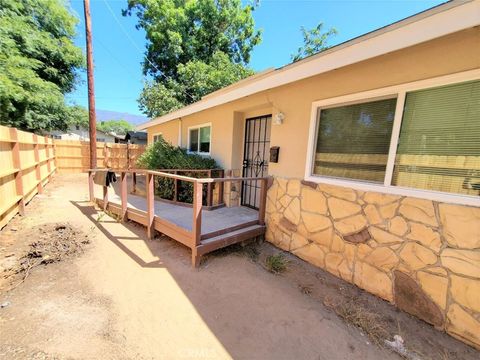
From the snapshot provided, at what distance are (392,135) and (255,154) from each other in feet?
9.62

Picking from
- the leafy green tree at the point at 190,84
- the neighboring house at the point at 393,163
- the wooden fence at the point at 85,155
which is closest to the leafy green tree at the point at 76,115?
the wooden fence at the point at 85,155

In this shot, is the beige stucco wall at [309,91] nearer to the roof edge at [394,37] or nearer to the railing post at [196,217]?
the roof edge at [394,37]

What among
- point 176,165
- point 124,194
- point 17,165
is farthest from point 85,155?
point 124,194

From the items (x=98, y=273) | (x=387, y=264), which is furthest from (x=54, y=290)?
(x=387, y=264)

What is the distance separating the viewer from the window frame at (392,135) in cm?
209

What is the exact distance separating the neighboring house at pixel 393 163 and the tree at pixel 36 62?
11.2 metres

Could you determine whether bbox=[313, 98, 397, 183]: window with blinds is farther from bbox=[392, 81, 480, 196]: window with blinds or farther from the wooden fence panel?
the wooden fence panel

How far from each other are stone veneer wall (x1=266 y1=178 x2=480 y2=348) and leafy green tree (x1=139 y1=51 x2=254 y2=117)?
1217cm

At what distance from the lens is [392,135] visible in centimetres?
253

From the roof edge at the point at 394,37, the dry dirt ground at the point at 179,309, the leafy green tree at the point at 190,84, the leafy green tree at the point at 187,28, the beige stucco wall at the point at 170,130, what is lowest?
the dry dirt ground at the point at 179,309

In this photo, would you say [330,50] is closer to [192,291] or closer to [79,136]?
[192,291]

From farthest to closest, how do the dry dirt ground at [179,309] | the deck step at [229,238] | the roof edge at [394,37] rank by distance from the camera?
the deck step at [229,238] < the dry dirt ground at [179,309] < the roof edge at [394,37]

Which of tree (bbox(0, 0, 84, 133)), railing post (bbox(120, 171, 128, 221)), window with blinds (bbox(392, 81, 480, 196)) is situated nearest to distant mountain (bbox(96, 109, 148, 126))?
tree (bbox(0, 0, 84, 133))

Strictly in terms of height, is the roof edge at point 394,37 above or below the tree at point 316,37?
below
